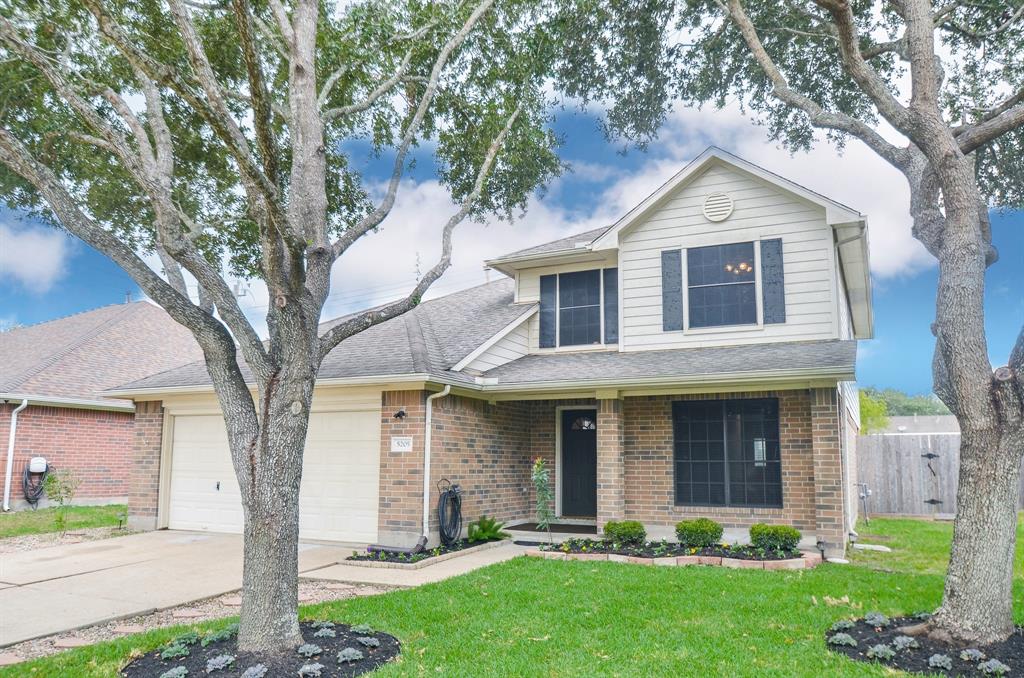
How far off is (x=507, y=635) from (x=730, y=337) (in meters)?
7.09

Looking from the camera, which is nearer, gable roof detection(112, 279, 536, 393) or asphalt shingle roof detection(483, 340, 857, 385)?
asphalt shingle roof detection(483, 340, 857, 385)

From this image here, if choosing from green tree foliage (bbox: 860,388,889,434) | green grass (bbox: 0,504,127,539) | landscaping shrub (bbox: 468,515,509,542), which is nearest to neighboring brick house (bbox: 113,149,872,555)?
landscaping shrub (bbox: 468,515,509,542)

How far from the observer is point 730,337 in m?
11.4

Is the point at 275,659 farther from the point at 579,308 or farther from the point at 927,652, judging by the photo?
the point at 579,308

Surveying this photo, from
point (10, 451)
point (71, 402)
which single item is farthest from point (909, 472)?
point (10, 451)

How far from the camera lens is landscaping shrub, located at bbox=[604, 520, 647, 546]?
32.6 feet

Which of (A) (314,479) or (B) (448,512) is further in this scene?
(A) (314,479)

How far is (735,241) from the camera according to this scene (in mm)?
11570

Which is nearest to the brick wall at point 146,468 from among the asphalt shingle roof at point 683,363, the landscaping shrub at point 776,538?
the asphalt shingle roof at point 683,363

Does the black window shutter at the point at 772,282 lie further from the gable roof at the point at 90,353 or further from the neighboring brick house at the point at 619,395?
the gable roof at the point at 90,353

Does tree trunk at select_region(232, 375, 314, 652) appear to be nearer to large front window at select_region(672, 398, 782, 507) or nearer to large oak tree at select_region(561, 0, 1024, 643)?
large oak tree at select_region(561, 0, 1024, 643)

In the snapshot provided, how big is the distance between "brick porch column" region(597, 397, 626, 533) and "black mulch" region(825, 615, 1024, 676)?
5.06 m

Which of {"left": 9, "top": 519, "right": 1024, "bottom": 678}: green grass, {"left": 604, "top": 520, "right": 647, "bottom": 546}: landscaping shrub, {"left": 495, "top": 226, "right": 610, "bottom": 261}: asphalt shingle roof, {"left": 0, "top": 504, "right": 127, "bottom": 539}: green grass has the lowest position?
{"left": 0, "top": 504, "right": 127, "bottom": 539}: green grass

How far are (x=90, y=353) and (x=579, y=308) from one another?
44.0ft
